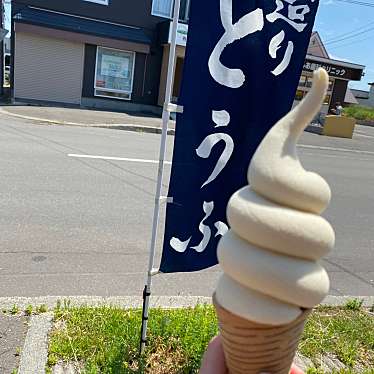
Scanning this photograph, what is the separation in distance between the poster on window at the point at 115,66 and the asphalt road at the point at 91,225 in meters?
9.58

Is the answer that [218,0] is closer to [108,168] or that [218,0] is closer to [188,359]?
[188,359]

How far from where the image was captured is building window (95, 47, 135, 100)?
61.1 ft

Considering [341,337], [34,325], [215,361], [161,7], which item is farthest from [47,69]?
[215,361]

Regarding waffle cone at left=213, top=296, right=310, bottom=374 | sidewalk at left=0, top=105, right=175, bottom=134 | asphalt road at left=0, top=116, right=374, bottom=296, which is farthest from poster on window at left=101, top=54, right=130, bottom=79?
waffle cone at left=213, top=296, right=310, bottom=374

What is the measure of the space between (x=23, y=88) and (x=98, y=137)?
7944 millimetres

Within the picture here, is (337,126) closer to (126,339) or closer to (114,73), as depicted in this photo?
(114,73)

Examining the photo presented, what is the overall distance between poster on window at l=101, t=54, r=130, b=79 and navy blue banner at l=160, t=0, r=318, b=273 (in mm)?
17442

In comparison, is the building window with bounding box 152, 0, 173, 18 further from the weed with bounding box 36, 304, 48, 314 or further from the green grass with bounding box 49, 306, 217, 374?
the green grass with bounding box 49, 306, 217, 374

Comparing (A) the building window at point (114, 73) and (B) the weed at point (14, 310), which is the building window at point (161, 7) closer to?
(A) the building window at point (114, 73)

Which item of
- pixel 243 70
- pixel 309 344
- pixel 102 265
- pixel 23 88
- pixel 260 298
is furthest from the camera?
pixel 23 88

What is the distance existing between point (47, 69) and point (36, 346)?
16984 millimetres

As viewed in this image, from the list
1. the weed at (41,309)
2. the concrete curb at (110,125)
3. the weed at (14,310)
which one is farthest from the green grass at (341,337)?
the concrete curb at (110,125)

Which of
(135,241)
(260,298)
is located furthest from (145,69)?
(260,298)

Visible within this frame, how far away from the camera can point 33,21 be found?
53.2 feet
